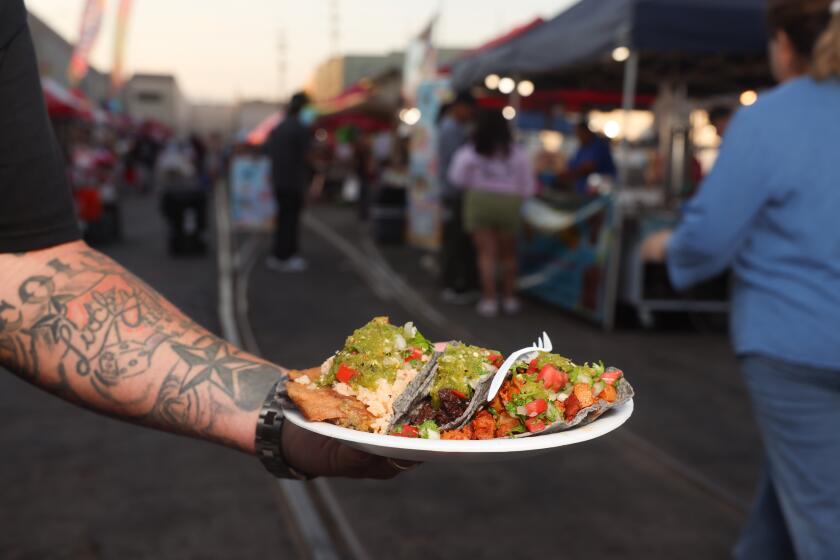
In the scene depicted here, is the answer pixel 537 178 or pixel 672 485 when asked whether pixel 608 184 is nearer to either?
pixel 537 178

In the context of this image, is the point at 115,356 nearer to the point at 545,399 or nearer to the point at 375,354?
the point at 375,354

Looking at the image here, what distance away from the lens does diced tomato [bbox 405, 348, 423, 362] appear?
1367 millimetres

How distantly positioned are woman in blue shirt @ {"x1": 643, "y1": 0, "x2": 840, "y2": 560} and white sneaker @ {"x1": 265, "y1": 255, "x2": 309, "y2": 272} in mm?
9224

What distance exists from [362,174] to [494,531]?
16.3 meters

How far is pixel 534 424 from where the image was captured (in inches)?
47.4

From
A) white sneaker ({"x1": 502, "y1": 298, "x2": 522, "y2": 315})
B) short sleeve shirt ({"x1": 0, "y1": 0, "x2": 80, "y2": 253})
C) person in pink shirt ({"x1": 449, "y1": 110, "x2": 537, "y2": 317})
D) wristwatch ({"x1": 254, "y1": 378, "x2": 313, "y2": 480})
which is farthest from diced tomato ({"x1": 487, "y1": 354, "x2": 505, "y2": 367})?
white sneaker ({"x1": 502, "y1": 298, "x2": 522, "y2": 315})

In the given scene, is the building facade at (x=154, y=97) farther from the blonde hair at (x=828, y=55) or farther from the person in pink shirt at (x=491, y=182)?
the blonde hair at (x=828, y=55)

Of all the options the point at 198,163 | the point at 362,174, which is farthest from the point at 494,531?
the point at 198,163

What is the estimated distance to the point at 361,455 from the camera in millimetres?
1303

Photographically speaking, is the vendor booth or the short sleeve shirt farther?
the vendor booth

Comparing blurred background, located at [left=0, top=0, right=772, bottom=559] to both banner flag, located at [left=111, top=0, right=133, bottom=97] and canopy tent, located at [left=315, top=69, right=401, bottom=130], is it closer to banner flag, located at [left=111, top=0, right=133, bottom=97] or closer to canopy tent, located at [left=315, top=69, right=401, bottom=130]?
canopy tent, located at [left=315, top=69, right=401, bottom=130]

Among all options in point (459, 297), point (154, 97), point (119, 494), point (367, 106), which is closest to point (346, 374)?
point (119, 494)

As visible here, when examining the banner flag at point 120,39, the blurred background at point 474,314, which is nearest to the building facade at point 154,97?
the banner flag at point 120,39

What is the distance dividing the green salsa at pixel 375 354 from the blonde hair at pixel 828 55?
1219 mm
